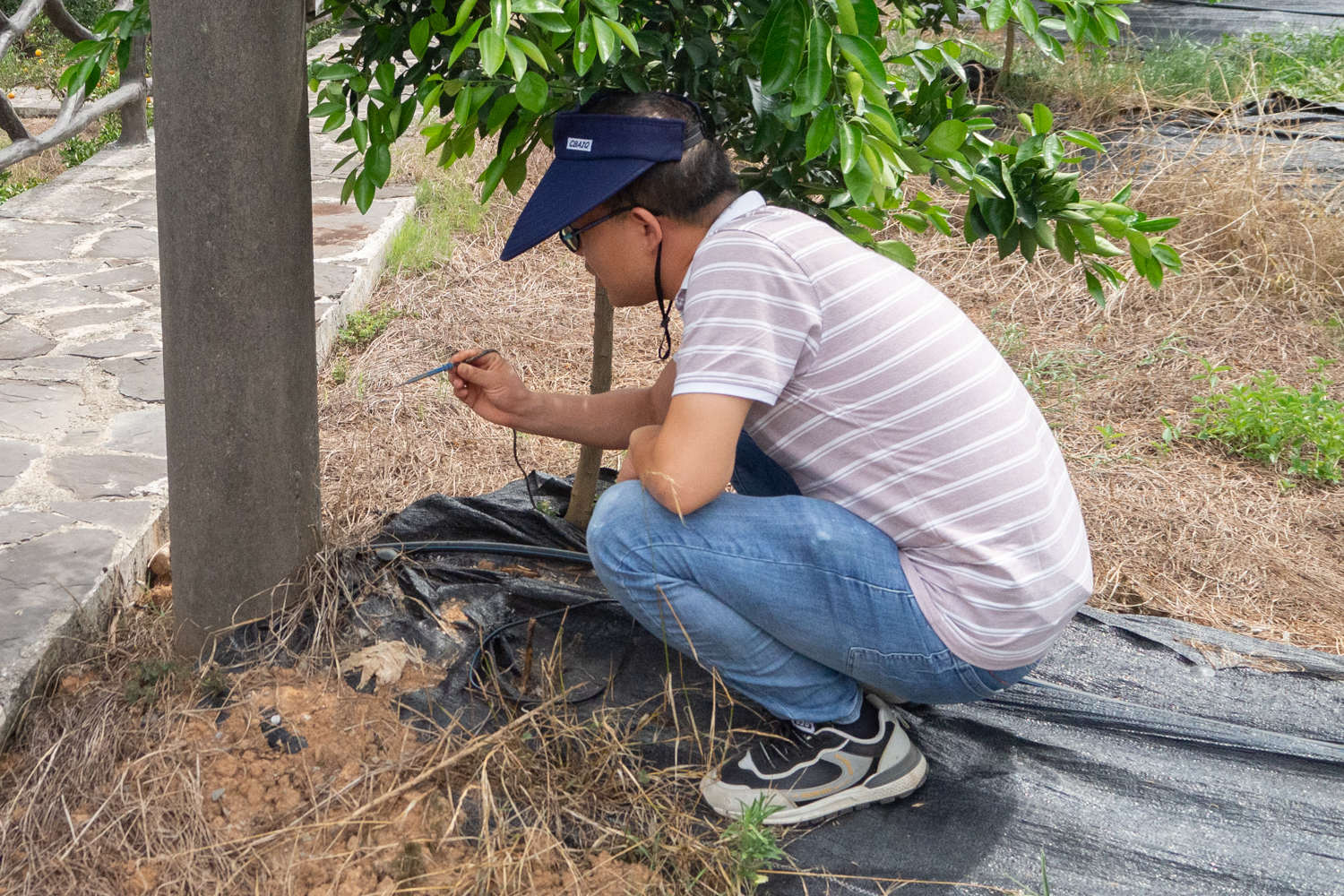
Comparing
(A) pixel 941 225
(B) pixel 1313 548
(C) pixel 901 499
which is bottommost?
(B) pixel 1313 548

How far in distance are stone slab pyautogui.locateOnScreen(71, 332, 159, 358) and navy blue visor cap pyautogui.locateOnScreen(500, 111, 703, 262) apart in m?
2.75

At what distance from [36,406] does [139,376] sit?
0.37 meters

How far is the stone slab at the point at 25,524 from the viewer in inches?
110

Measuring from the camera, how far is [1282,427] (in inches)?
153

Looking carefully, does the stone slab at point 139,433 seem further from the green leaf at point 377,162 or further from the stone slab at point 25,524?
the green leaf at point 377,162

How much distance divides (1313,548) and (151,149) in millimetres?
7005

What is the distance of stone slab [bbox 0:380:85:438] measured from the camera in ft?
11.4

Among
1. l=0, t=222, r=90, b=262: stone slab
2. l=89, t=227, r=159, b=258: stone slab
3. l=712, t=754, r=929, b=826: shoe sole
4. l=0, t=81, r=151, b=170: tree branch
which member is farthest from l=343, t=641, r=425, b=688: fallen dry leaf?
l=0, t=222, r=90, b=262: stone slab

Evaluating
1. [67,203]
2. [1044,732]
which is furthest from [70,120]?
[1044,732]

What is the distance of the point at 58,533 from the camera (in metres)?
2.81

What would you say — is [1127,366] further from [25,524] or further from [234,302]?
[25,524]

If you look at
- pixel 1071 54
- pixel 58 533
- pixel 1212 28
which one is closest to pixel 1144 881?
pixel 58 533

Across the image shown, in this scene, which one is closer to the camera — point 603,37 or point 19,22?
point 603,37

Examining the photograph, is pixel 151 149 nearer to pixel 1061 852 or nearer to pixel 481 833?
pixel 481 833
